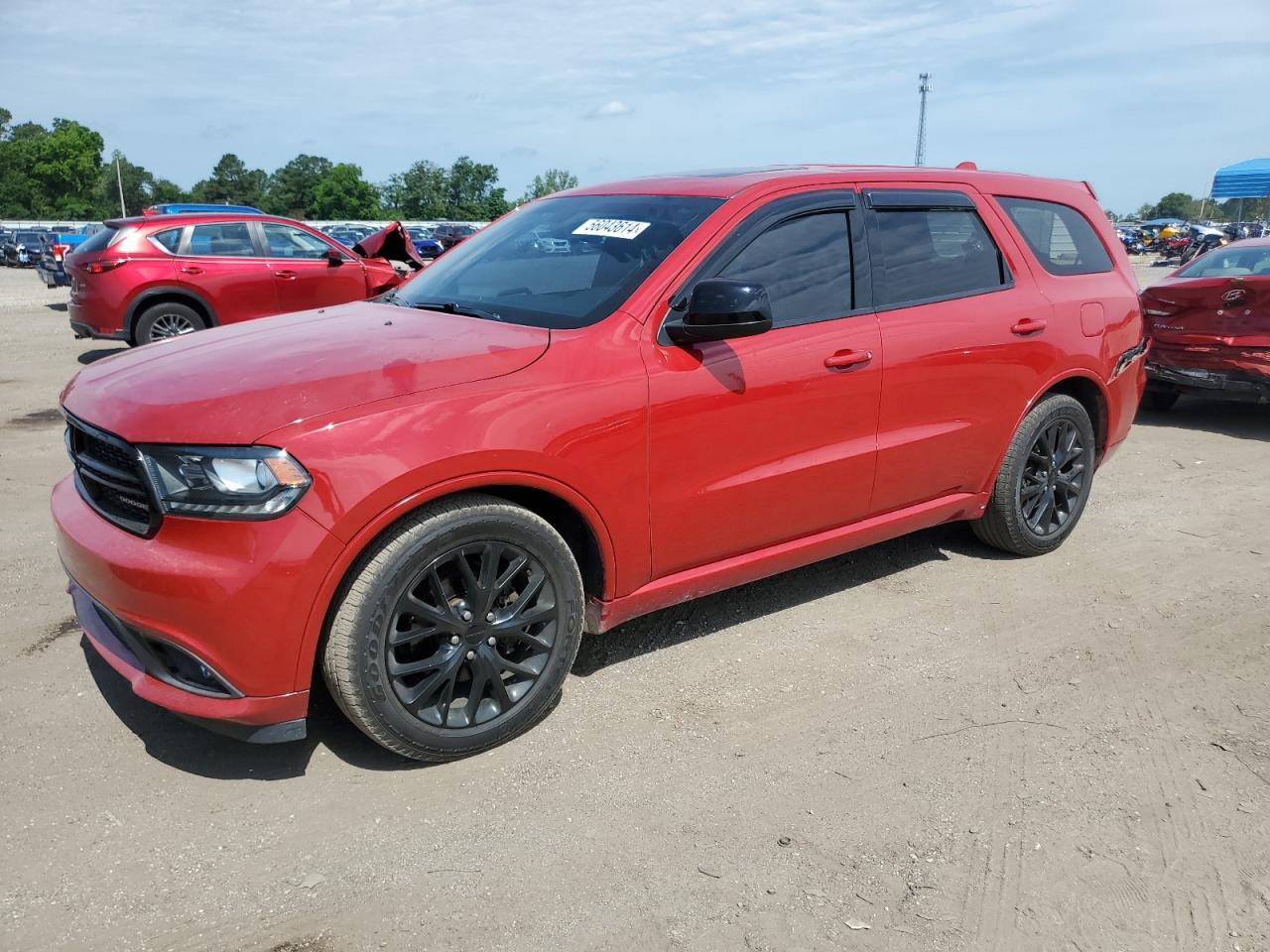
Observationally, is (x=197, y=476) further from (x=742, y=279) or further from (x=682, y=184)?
(x=682, y=184)

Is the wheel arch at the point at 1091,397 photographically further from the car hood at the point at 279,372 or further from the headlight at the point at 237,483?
the headlight at the point at 237,483

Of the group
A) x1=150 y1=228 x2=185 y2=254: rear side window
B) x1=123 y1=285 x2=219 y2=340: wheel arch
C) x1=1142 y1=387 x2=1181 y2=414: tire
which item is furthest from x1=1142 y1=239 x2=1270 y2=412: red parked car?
x1=150 y1=228 x2=185 y2=254: rear side window

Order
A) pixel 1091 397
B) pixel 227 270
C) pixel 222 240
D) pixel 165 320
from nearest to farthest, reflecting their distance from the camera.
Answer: pixel 1091 397
pixel 165 320
pixel 227 270
pixel 222 240

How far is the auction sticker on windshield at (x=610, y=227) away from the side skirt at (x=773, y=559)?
128 centimetres

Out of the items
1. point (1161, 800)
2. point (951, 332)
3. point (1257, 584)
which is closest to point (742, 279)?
point (951, 332)

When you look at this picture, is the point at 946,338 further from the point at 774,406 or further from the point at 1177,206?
the point at 1177,206

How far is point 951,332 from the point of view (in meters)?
4.21

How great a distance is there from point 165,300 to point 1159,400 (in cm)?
999

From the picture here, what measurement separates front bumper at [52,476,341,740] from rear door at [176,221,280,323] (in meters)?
8.86

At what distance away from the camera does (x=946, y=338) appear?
4.18m

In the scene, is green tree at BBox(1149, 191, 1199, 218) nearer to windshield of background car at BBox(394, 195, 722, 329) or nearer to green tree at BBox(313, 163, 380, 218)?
green tree at BBox(313, 163, 380, 218)

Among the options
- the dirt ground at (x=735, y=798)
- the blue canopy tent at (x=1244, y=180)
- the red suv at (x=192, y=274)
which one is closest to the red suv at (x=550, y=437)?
the dirt ground at (x=735, y=798)

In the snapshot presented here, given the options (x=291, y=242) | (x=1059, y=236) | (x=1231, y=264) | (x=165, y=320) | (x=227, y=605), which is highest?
(x=291, y=242)

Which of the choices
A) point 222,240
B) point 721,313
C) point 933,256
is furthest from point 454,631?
point 222,240
